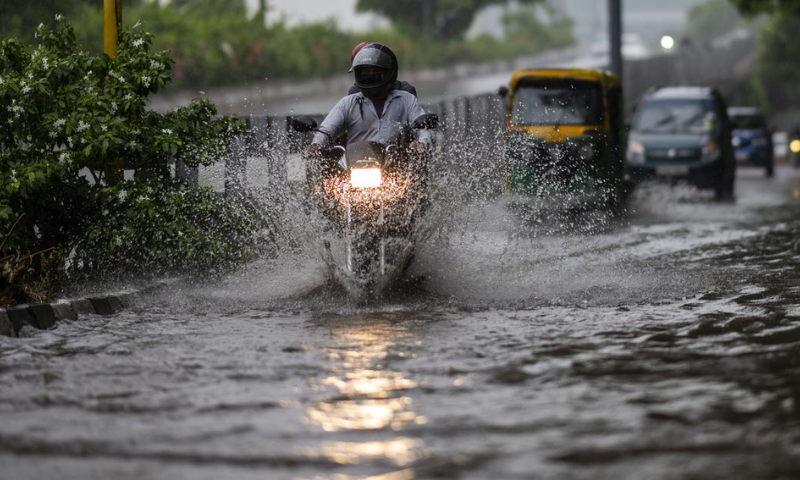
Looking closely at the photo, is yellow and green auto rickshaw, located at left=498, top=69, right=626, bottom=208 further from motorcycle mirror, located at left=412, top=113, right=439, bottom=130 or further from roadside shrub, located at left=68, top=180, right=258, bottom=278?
motorcycle mirror, located at left=412, top=113, right=439, bottom=130

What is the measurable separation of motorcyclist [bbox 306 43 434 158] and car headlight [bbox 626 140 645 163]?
15107 mm

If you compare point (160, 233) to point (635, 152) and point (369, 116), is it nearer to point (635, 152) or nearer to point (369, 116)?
point (369, 116)

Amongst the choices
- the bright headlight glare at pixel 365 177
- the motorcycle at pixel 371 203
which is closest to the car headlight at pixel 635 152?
the motorcycle at pixel 371 203

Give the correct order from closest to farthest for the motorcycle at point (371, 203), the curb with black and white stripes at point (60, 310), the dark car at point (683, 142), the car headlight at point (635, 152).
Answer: the curb with black and white stripes at point (60, 310), the motorcycle at point (371, 203), the dark car at point (683, 142), the car headlight at point (635, 152)

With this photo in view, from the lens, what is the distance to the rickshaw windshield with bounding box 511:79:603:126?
869 inches

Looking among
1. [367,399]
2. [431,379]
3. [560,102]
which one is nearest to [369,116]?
[431,379]

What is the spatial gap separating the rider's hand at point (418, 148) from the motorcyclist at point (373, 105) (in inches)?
18.0

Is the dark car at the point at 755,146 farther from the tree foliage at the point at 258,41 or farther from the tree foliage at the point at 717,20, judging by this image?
the tree foliage at the point at 717,20

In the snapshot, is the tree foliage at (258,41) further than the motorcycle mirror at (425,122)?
Yes

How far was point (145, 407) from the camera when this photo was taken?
657 centimetres

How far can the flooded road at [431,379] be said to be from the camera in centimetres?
552

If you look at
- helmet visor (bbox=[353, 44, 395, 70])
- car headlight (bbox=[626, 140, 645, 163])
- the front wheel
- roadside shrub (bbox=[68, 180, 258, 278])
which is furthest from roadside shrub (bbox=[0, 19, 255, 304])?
the front wheel

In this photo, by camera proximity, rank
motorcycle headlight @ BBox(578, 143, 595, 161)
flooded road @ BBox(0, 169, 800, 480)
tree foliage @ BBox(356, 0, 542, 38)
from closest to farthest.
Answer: flooded road @ BBox(0, 169, 800, 480)
motorcycle headlight @ BBox(578, 143, 595, 161)
tree foliage @ BBox(356, 0, 542, 38)

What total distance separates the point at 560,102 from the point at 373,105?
1150 cm
